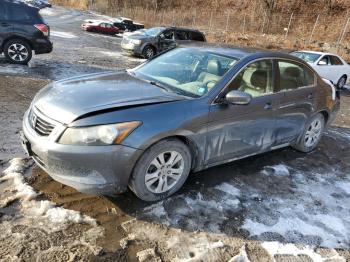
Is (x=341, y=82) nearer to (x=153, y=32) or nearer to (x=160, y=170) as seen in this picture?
(x=153, y=32)

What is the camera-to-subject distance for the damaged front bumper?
11.5ft

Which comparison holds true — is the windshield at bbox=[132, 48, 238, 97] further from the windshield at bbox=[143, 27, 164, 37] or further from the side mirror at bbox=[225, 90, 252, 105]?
the windshield at bbox=[143, 27, 164, 37]

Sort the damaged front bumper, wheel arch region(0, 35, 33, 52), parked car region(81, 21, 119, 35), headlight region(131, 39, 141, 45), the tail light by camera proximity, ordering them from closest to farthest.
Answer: the damaged front bumper → wheel arch region(0, 35, 33, 52) → the tail light → headlight region(131, 39, 141, 45) → parked car region(81, 21, 119, 35)

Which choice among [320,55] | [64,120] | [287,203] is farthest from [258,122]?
[320,55]

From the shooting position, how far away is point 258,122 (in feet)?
16.0

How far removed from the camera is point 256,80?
192 inches

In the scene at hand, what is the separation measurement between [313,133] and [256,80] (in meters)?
1.99

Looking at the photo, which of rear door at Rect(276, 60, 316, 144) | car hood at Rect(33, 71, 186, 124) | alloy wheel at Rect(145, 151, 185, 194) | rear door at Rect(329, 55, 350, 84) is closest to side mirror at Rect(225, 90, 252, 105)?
car hood at Rect(33, 71, 186, 124)

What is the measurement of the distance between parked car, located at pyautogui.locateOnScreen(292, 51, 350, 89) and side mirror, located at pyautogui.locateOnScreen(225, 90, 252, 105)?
1067cm

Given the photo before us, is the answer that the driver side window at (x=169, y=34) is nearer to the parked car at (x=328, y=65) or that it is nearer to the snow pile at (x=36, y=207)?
the parked car at (x=328, y=65)

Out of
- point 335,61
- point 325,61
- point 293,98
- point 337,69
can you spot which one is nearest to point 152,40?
point 325,61

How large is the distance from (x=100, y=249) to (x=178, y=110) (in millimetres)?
1565

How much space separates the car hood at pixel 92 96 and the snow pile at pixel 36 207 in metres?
0.86

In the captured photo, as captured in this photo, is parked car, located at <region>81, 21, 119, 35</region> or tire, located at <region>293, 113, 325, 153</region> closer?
tire, located at <region>293, 113, 325, 153</region>
